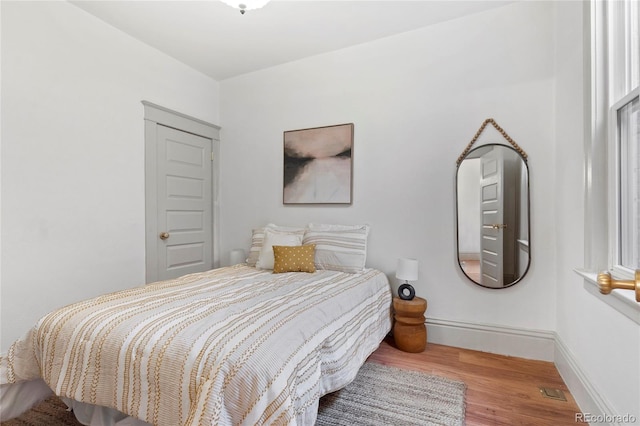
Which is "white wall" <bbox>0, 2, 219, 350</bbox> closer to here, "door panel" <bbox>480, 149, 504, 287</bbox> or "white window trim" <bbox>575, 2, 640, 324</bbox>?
"door panel" <bbox>480, 149, 504, 287</bbox>

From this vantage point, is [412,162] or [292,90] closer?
[412,162]

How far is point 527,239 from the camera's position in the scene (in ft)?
7.79

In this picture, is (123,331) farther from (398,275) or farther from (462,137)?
(462,137)

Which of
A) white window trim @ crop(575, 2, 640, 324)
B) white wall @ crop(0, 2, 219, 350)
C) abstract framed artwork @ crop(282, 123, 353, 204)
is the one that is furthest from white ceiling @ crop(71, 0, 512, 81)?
white window trim @ crop(575, 2, 640, 324)

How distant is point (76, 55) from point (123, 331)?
2.36 metres

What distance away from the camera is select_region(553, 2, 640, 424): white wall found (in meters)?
1.29

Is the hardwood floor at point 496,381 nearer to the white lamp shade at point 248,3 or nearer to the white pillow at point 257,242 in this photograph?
the white pillow at point 257,242

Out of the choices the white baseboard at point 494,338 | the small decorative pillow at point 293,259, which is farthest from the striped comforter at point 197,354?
the white baseboard at point 494,338

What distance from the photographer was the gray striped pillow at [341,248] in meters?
2.65

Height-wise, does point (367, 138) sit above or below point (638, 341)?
above

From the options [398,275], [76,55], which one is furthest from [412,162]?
[76,55]

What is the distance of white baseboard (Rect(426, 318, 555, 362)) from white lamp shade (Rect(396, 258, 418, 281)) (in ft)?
1.68

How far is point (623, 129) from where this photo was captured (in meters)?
1.38

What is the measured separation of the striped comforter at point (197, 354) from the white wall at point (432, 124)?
3.95 ft
